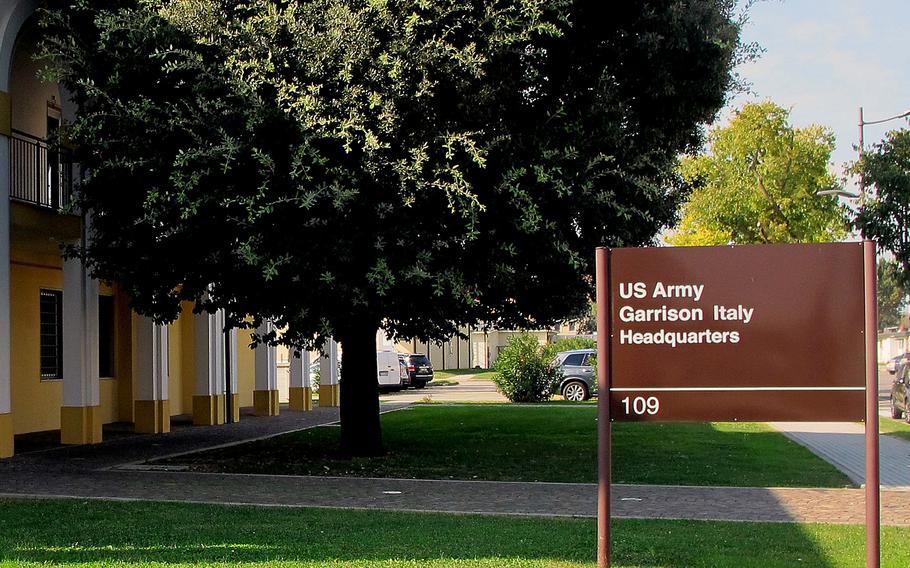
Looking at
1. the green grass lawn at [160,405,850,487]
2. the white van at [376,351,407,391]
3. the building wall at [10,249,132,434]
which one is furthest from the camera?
the white van at [376,351,407,391]

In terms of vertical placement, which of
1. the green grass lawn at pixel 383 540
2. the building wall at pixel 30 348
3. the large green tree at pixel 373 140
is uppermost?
the large green tree at pixel 373 140

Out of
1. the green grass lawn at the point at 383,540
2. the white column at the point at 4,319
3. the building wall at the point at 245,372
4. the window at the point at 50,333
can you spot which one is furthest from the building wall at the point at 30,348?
the green grass lawn at the point at 383,540

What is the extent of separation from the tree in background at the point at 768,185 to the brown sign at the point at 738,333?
3342 cm

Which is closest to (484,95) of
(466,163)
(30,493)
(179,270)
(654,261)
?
(466,163)

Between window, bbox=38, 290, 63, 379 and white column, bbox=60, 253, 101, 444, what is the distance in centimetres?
384

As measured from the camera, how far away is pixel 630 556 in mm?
7770

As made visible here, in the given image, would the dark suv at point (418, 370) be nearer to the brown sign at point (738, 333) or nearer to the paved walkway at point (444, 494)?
the paved walkway at point (444, 494)

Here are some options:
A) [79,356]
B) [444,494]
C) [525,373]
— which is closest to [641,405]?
[444,494]

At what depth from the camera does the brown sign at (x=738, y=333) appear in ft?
21.1

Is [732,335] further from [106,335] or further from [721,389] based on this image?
[106,335]

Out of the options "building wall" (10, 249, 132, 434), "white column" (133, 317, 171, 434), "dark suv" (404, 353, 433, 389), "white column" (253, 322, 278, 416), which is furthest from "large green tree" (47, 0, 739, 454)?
"dark suv" (404, 353, 433, 389)

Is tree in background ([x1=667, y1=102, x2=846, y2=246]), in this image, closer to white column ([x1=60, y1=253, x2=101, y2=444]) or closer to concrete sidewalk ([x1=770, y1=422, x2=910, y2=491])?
concrete sidewalk ([x1=770, y1=422, x2=910, y2=491])

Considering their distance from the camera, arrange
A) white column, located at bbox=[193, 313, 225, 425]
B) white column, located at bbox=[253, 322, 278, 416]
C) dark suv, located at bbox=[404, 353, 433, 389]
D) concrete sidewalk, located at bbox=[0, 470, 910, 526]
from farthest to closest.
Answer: dark suv, located at bbox=[404, 353, 433, 389]
white column, located at bbox=[253, 322, 278, 416]
white column, located at bbox=[193, 313, 225, 425]
concrete sidewalk, located at bbox=[0, 470, 910, 526]

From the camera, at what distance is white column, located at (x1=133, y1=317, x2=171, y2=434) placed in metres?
19.3
